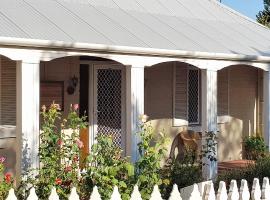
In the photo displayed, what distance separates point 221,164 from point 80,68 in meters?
4.66

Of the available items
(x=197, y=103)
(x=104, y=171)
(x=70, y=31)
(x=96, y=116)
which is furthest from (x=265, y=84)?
(x=104, y=171)

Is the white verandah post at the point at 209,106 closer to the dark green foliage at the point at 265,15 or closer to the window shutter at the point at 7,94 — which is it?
the window shutter at the point at 7,94

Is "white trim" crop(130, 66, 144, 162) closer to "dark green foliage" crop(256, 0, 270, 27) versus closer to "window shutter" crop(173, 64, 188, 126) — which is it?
"window shutter" crop(173, 64, 188, 126)

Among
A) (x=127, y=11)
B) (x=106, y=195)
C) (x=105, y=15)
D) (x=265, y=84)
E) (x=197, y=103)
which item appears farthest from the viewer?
(x=197, y=103)

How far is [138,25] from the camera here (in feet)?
35.8

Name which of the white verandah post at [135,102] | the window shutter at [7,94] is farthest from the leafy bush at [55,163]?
the window shutter at [7,94]

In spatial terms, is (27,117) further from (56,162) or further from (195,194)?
(195,194)

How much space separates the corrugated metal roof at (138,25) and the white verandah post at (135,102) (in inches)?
19.4

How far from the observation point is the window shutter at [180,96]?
525 inches

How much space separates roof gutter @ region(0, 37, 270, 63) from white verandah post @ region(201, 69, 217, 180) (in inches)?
16.0

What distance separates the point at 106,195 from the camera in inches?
265

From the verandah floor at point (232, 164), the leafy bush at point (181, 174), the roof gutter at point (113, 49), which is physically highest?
the roof gutter at point (113, 49)

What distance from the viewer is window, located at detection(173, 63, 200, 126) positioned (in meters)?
13.4

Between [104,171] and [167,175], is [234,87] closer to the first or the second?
[167,175]
